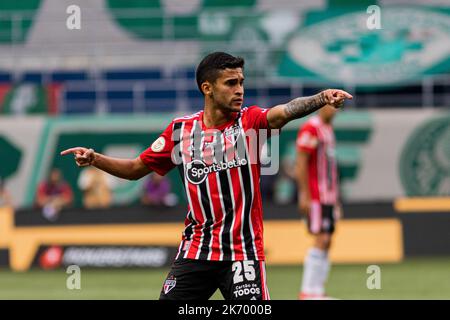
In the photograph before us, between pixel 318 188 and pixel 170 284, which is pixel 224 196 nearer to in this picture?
pixel 170 284

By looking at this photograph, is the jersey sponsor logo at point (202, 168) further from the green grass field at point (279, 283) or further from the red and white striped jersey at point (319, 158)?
the green grass field at point (279, 283)

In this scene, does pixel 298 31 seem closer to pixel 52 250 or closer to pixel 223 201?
pixel 52 250

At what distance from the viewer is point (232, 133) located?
276 inches

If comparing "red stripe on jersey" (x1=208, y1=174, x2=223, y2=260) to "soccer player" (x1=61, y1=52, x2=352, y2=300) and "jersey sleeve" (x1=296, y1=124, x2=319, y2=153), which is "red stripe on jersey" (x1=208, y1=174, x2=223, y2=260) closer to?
"soccer player" (x1=61, y1=52, x2=352, y2=300)

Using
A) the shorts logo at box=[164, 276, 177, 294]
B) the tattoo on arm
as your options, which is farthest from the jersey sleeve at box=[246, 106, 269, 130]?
the shorts logo at box=[164, 276, 177, 294]

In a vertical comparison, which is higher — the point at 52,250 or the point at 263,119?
the point at 263,119

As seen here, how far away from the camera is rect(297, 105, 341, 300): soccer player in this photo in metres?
11.9

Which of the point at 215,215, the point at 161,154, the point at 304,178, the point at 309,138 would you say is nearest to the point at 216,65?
the point at 161,154

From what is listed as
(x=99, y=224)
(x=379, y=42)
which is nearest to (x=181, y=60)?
(x=379, y=42)

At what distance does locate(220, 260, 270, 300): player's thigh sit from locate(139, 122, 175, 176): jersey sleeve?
0.98 meters

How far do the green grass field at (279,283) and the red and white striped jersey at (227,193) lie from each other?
5.30m

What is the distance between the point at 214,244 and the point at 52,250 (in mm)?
10545
